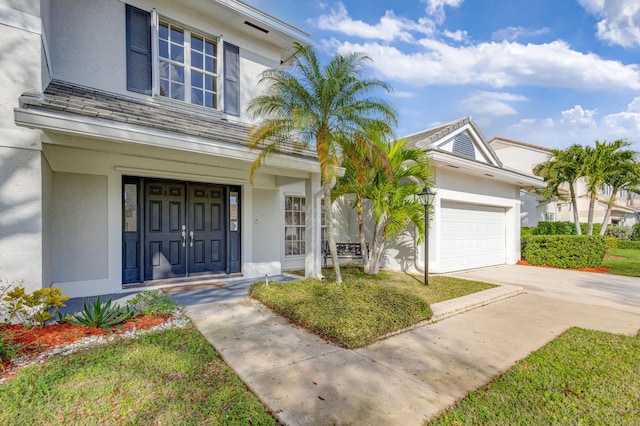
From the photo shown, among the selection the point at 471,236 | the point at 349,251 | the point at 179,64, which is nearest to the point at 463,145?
the point at 471,236

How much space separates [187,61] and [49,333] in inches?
258

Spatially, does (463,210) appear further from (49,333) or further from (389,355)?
(49,333)

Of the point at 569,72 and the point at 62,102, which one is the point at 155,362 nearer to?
the point at 62,102

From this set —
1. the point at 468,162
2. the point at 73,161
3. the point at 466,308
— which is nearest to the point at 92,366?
the point at 73,161

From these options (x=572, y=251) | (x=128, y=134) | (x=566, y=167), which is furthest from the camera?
(x=566, y=167)

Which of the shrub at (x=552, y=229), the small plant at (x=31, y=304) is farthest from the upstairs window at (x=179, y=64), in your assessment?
the shrub at (x=552, y=229)

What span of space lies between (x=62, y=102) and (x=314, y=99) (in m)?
4.19

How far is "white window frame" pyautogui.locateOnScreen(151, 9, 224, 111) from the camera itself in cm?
707

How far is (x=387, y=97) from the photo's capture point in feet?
21.5

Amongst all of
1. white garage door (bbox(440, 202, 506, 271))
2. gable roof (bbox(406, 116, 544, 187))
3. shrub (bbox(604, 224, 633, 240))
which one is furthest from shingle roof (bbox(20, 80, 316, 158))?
shrub (bbox(604, 224, 633, 240))

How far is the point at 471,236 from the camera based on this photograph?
11.8 m

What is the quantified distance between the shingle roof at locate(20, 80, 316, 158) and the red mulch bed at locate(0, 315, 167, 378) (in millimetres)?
3022

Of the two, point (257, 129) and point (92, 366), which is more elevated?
point (257, 129)

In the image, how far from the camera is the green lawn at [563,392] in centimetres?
262
